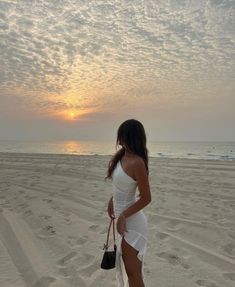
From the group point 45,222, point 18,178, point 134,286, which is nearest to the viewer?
point 134,286

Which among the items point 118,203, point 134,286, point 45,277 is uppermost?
point 118,203

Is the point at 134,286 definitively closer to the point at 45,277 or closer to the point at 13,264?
the point at 45,277

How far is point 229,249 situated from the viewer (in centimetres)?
575

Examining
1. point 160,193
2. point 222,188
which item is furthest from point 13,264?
point 222,188

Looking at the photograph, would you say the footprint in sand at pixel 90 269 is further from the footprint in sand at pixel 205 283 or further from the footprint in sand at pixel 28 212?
the footprint in sand at pixel 28 212

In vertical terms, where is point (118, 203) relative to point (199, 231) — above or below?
above

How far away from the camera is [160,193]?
11062 mm

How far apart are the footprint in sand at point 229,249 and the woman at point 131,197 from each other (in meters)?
2.79

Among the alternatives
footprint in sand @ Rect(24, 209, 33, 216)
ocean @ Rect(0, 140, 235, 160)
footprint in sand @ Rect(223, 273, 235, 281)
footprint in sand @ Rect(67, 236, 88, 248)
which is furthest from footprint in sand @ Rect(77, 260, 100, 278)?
ocean @ Rect(0, 140, 235, 160)

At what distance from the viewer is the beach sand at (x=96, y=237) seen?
4.73 m

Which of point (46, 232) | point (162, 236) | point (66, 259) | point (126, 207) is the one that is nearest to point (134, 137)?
point (126, 207)

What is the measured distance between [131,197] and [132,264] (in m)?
0.66

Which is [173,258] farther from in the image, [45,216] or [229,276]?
[45,216]

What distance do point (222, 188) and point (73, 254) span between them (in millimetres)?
7700
